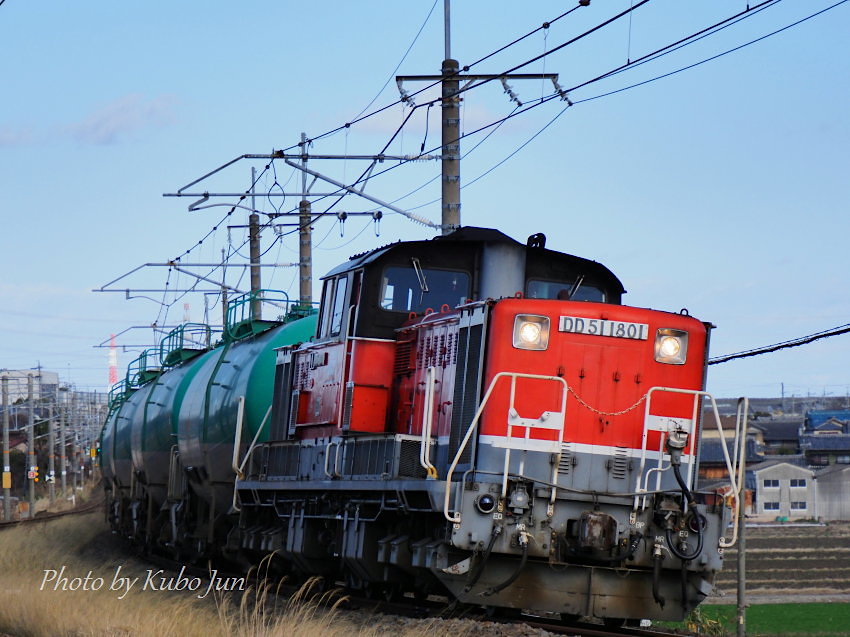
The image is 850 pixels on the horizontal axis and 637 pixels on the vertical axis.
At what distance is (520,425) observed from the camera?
1238 centimetres

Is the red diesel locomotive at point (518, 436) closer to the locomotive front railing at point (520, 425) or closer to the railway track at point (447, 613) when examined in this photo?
the locomotive front railing at point (520, 425)

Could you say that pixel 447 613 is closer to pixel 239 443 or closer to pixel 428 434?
pixel 428 434

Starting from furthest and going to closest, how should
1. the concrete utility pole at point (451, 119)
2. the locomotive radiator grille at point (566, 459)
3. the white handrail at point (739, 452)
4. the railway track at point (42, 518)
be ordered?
the railway track at point (42, 518) → the concrete utility pole at point (451, 119) → the locomotive radiator grille at point (566, 459) → the white handrail at point (739, 452)

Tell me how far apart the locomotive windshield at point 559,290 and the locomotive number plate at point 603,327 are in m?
1.54

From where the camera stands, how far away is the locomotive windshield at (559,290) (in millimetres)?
14359

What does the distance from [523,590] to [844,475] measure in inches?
4013

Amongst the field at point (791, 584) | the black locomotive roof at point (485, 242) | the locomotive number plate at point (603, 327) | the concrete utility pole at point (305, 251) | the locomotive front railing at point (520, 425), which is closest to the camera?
the locomotive front railing at point (520, 425)

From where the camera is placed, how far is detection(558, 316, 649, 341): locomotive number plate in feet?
41.5

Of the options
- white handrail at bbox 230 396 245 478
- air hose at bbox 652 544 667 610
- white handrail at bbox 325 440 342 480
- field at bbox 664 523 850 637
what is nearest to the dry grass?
white handrail at bbox 325 440 342 480

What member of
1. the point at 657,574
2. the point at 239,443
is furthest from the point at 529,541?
the point at 239,443

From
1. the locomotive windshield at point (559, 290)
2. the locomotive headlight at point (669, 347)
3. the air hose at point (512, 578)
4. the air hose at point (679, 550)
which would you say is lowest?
the air hose at point (512, 578)

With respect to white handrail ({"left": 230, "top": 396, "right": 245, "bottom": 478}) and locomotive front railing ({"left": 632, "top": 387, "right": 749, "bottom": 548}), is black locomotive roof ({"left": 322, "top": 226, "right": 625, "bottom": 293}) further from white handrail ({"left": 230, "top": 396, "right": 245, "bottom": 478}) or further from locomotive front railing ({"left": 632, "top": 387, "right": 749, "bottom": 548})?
white handrail ({"left": 230, "top": 396, "right": 245, "bottom": 478})

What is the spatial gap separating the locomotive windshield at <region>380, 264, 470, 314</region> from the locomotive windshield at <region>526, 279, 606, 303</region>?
29.3 inches

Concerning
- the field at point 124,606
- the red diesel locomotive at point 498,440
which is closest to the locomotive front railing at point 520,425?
the red diesel locomotive at point 498,440
